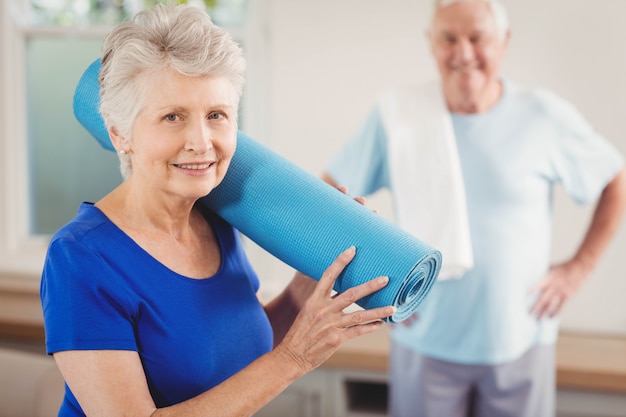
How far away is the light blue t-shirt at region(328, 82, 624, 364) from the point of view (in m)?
2.14

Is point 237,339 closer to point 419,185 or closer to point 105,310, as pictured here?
point 105,310

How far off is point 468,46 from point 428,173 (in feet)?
1.23

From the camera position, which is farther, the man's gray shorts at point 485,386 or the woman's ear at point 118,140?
the man's gray shorts at point 485,386

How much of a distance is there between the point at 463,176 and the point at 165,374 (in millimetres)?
1228

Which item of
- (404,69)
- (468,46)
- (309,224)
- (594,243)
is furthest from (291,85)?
(309,224)

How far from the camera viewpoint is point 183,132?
3.66ft

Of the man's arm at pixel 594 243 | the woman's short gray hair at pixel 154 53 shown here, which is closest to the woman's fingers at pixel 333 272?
the woman's short gray hair at pixel 154 53

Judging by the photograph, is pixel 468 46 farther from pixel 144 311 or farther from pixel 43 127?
pixel 43 127

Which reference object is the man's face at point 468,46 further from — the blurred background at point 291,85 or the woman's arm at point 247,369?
the woman's arm at point 247,369

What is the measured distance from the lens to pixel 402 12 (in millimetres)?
2998

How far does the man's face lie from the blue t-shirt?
1119 millimetres

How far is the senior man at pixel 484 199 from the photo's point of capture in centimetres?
214

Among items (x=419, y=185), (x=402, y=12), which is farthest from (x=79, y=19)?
(x=419, y=185)

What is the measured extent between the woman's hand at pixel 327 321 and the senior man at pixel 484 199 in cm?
97
